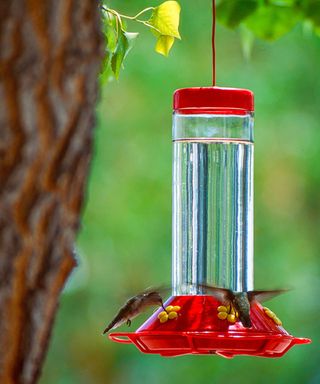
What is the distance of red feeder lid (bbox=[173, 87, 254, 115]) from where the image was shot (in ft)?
8.43

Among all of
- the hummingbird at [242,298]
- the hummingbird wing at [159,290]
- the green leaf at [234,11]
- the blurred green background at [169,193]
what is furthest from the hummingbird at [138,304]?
the blurred green background at [169,193]

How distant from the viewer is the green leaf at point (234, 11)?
3088 millimetres

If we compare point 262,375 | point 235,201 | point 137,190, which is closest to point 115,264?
point 137,190

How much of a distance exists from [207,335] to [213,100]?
50 centimetres

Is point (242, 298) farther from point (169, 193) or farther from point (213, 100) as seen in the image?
point (169, 193)

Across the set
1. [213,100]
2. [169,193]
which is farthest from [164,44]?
[169,193]

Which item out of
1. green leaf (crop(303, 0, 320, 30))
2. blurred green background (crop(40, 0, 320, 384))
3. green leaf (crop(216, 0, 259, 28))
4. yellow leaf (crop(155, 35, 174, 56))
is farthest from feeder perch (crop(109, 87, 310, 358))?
blurred green background (crop(40, 0, 320, 384))

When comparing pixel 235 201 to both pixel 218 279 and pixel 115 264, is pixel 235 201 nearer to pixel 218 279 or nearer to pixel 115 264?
pixel 218 279

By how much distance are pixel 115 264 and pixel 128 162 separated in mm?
682

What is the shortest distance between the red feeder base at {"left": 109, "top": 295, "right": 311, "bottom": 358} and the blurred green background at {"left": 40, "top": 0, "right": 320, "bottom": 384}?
14.6 ft

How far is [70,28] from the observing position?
1.56m

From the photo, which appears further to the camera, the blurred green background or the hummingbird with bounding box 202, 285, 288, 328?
the blurred green background

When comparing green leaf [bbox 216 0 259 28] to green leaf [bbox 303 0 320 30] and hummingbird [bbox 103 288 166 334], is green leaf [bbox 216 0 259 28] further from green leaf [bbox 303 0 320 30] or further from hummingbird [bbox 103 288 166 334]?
hummingbird [bbox 103 288 166 334]

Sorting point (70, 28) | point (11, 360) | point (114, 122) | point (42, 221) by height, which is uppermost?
point (114, 122)
